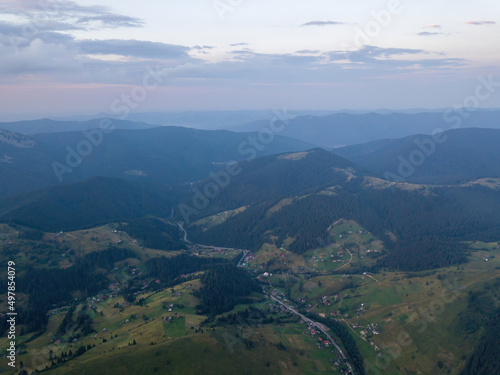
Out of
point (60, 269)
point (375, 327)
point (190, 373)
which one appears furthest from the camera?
point (60, 269)

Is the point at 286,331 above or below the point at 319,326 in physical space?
above

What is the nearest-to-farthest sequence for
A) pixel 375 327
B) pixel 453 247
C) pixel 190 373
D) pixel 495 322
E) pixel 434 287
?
pixel 190 373
pixel 495 322
pixel 375 327
pixel 434 287
pixel 453 247

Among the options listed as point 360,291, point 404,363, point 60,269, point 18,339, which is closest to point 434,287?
point 360,291

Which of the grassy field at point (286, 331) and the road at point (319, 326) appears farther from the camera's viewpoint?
the road at point (319, 326)

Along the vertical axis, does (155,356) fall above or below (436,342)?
above

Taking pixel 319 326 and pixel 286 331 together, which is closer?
pixel 286 331

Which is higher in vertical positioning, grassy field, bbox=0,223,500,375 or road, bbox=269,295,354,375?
grassy field, bbox=0,223,500,375

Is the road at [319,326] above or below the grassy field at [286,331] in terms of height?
below

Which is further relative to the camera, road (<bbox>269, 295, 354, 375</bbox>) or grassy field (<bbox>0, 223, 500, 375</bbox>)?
road (<bbox>269, 295, 354, 375</bbox>)

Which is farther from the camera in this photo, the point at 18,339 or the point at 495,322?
the point at 18,339

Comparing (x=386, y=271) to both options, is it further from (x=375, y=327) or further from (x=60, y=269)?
(x=60, y=269)
